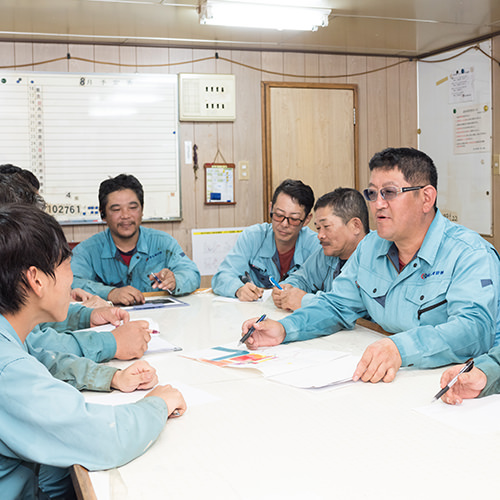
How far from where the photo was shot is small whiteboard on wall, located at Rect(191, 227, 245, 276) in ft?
15.1

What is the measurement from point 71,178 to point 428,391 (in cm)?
342

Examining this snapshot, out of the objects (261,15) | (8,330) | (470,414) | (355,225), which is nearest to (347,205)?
(355,225)

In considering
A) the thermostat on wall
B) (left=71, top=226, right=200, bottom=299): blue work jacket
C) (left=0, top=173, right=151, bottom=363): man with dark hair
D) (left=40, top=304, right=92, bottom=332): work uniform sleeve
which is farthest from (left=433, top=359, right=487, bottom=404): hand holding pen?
the thermostat on wall

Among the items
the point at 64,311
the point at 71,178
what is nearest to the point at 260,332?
the point at 64,311

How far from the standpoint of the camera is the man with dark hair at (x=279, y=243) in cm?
320

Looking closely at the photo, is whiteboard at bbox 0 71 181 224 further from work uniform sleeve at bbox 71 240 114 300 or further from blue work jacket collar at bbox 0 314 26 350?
blue work jacket collar at bbox 0 314 26 350

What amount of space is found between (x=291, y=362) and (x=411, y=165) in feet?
2.55

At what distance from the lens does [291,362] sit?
1.68 metres

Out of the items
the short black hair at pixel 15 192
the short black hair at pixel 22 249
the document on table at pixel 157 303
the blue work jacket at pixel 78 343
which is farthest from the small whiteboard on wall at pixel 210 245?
the short black hair at pixel 22 249

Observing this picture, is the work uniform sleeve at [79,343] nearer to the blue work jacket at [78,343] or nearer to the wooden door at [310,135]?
the blue work jacket at [78,343]

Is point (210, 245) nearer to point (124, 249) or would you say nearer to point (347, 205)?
point (124, 249)

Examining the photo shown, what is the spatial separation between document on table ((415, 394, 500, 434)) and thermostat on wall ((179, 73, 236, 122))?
350 cm

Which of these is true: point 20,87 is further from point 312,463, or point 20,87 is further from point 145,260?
point 312,463

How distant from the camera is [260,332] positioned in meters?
1.90
